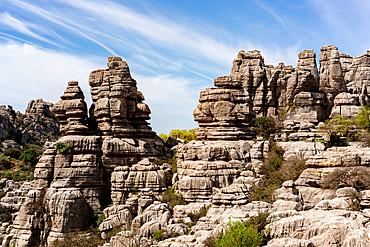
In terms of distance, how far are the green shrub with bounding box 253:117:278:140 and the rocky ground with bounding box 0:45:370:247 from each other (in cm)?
11

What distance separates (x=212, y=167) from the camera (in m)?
28.4

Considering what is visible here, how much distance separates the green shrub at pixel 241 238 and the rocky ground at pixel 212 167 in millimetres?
543

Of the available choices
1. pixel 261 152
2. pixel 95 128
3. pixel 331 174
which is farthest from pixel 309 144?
pixel 95 128

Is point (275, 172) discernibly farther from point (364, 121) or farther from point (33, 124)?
point (33, 124)

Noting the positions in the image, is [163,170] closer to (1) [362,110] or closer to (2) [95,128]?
(2) [95,128]

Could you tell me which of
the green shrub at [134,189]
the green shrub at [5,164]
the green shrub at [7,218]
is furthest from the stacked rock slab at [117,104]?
the green shrub at [5,164]

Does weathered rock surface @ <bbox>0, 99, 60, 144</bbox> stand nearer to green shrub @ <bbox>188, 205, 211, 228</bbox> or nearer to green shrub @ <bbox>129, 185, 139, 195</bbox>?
green shrub @ <bbox>129, 185, 139, 195</bbox>

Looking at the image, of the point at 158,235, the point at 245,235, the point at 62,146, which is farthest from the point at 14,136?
the point at 245,235

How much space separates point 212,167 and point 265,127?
8060mm

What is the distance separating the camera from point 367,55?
43.0 meters

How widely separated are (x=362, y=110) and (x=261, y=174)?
14.7m

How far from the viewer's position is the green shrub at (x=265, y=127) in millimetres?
32938

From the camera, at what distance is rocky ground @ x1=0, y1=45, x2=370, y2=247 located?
2002 cm

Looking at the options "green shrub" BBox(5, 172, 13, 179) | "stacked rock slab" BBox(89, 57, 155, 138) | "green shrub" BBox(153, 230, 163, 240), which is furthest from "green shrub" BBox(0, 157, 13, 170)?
"green shrub" BBox(153, 230, 163, 240)
